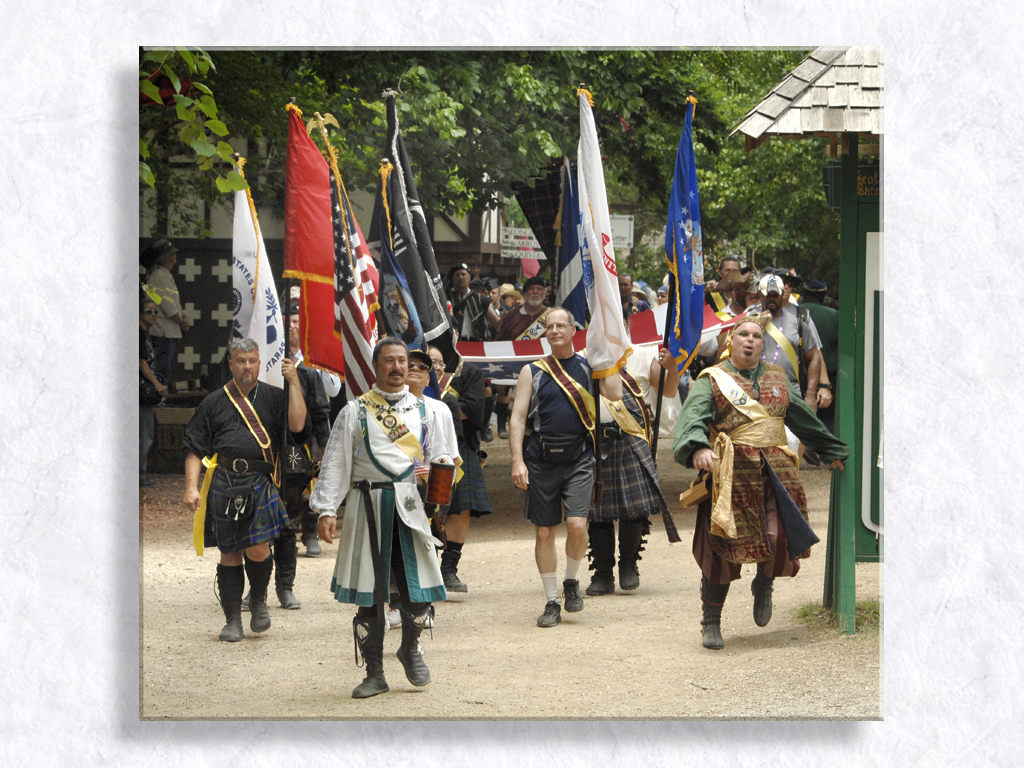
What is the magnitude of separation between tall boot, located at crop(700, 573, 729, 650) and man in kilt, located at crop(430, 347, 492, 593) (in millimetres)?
1677

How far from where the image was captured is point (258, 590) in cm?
588

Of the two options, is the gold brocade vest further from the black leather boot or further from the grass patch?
the black leather boot

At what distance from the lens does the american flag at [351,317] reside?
546cm

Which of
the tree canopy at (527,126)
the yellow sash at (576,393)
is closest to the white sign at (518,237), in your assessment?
the tree canopy at (527,126)

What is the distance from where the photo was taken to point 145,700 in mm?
4547

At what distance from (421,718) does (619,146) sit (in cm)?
393

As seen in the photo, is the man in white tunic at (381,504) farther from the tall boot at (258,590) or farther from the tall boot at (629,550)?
the tall boot at (629,550)

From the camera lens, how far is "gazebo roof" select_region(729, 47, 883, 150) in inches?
187

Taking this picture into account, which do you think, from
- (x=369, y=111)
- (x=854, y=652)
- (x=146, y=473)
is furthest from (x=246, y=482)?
(x=854, y=652)

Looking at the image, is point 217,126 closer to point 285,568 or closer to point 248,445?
point 248,445

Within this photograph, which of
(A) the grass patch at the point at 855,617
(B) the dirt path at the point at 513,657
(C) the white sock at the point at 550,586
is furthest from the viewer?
(C) the white sock at the point at 550,586

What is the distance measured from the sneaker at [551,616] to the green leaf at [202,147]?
2.82m

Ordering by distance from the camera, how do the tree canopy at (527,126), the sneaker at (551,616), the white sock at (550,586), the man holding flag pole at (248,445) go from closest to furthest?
the tree canopy at (527,126), the man holding flag pole at (248,445), the sneaker at (551,616), the white sock at (550,586)

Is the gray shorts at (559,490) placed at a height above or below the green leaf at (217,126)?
below
